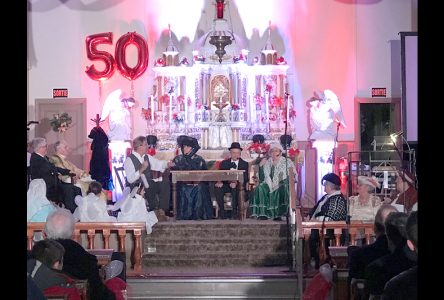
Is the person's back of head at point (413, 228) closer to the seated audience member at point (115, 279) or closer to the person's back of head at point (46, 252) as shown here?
the person's back of head at point (46, 252)

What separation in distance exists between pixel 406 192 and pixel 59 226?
14.2 feet

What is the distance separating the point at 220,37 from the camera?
1470cm

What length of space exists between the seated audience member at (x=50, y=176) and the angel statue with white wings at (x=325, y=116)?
4.32 meters

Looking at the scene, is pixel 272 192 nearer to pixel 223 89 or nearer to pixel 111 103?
pixel 223 89

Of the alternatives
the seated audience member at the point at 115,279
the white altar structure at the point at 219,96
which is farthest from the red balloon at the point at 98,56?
the seated audience member at the point at 115,279

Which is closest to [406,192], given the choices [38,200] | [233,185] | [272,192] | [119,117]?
[272,192]

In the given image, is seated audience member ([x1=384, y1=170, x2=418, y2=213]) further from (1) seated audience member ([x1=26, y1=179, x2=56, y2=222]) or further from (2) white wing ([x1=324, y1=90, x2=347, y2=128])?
(2) white wing ([x1=324, y1=90, x2=347, y2=128])

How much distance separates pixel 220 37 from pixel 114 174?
2548 millimetres

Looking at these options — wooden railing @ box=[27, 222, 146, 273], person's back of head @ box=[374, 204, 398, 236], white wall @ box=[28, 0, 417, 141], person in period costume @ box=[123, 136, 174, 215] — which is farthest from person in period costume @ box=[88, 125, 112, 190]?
person's back of head @ box=[374, 204, 398, 236]

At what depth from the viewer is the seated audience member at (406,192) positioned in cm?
1005

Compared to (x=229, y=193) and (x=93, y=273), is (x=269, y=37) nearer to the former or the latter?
(x=229, y=193)

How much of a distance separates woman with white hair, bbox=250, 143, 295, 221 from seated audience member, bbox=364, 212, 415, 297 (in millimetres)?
5405
